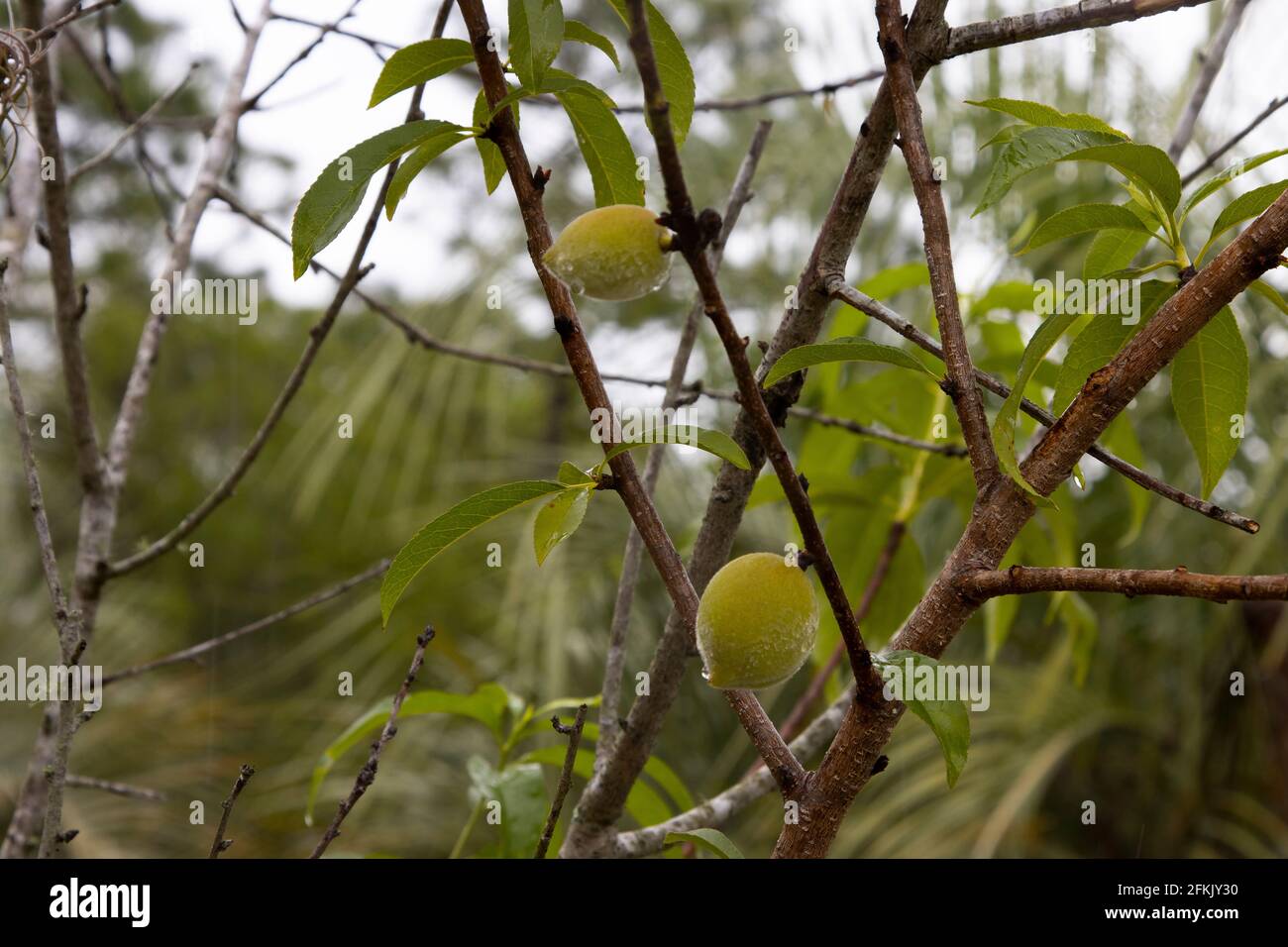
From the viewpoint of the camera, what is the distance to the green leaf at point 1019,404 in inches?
14.3

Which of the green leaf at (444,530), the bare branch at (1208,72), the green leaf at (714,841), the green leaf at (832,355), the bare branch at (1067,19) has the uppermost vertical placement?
the bare branch at (1208,72)

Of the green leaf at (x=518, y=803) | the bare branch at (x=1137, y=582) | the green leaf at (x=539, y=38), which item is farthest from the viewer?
the green leaf at (x=518, y=803)

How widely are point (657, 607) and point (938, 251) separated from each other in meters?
1.86

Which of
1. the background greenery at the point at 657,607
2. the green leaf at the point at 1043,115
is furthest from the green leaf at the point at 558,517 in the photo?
the background greenery at the point at 657,607

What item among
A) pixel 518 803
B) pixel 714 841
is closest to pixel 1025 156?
pixel 714 841

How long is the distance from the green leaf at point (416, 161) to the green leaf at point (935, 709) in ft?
0.84

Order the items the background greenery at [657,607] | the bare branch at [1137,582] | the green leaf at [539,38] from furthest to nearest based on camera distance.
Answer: the background greenery at [657,607], the green leaf at [539,38], the bare branch at [1137,582]

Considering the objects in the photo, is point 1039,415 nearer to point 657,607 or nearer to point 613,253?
point 613,253

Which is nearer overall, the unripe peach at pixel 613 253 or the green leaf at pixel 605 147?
the unripe peach at pixel 613 253

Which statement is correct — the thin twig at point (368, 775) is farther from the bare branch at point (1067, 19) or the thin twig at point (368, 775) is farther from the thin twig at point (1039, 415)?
the bare branch at point (1067, 19)
